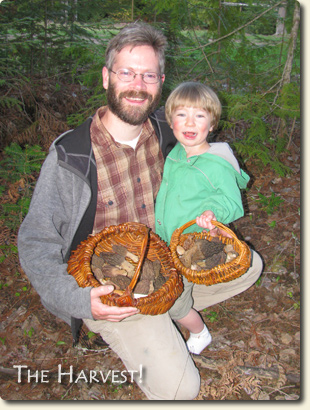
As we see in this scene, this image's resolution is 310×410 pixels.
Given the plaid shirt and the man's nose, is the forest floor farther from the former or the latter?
the man's nose

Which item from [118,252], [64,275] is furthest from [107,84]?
[64,275]

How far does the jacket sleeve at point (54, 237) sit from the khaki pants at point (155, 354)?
19.0 inches

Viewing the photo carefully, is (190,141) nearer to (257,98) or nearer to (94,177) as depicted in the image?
(94,177)

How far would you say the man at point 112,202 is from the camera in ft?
7.82

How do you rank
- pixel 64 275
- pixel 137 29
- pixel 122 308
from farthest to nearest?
pixel 137 29 < pixel 64 275 < pixel 122 308

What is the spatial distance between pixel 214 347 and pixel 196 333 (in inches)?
11.4

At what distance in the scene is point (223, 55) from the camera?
550 cm

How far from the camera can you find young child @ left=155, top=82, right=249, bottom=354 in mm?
2742

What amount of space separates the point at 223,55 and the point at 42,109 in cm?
328

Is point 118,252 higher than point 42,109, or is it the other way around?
point 42,109

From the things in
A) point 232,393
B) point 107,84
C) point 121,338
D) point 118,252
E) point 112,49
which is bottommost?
point 232,393

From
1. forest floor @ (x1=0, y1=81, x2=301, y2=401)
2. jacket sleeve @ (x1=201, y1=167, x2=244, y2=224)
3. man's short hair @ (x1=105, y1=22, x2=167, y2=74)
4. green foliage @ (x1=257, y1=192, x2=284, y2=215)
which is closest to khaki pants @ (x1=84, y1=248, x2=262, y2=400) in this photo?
forest floor @ (x1=0, y1=81, x2=301, y2=401)

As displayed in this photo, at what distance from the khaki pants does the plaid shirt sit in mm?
881

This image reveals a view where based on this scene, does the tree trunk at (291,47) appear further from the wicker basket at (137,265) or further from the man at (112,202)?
the wicker basket at (137,265)
